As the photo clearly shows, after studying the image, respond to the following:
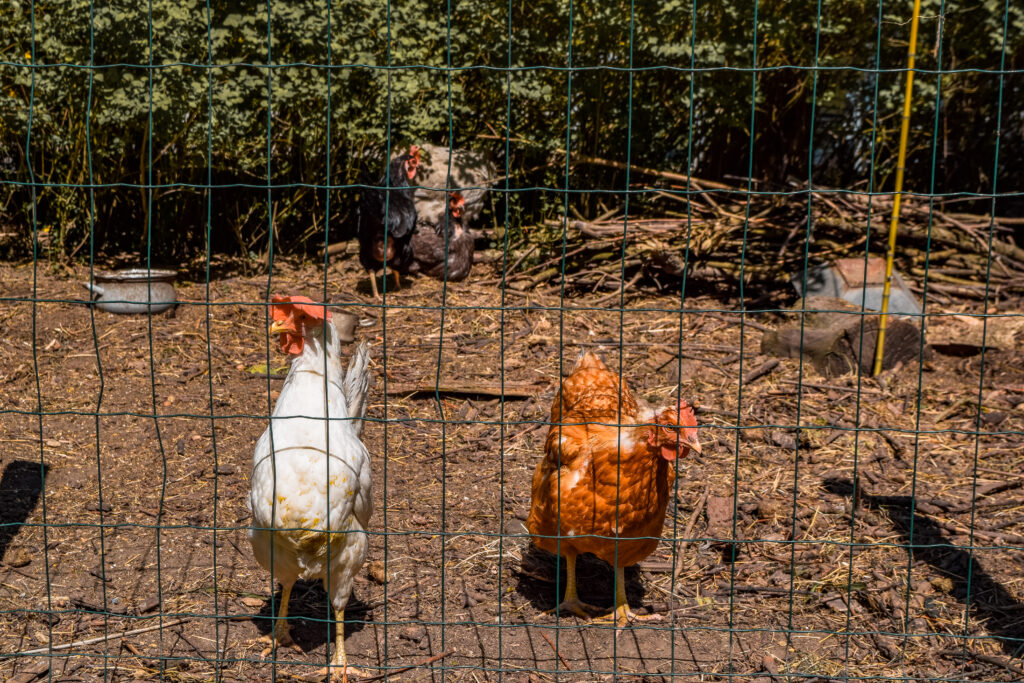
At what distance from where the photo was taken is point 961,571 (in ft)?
13.5

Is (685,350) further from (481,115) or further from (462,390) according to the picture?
(481,115)

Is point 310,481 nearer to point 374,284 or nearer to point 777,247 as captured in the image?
point 374,284

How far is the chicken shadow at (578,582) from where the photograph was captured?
409cm

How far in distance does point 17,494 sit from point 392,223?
443cm

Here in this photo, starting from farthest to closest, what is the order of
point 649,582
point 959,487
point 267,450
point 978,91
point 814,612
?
point 978,91 < point 959,487 < point 649,582 < point 814,612 < point 267,450

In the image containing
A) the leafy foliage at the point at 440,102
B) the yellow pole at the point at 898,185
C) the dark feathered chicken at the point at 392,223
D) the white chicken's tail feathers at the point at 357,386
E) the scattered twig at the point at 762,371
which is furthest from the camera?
the dark feathered chicken at the point at 392,223

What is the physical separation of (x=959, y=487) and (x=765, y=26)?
15.4ft

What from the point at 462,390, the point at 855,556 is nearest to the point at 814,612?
the point at 855,556

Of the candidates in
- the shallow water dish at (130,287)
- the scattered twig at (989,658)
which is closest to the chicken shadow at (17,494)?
the shallow water dish at (130,287)

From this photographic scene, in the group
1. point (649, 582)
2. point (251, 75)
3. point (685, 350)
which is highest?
point (251, 75)

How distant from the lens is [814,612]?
3.89 m

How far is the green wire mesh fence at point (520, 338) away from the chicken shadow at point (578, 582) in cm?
2

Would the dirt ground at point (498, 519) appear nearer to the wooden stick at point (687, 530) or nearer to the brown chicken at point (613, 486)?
the wooden stick at point (687, 530)

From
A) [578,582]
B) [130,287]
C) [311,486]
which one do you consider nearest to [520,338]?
[130,287]
